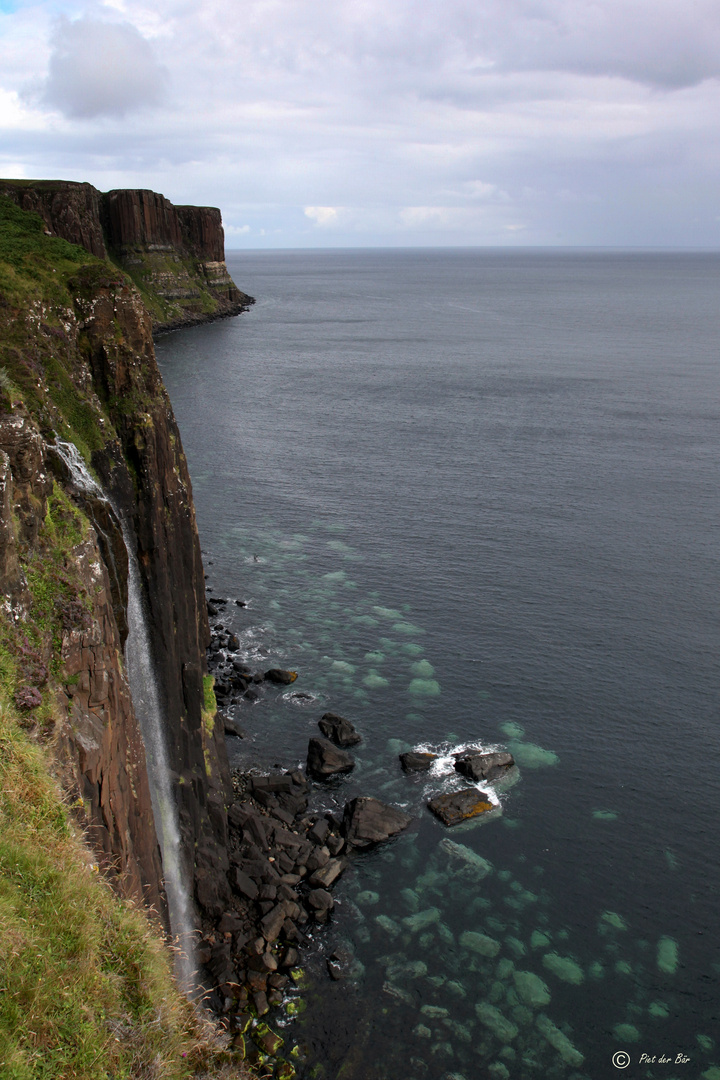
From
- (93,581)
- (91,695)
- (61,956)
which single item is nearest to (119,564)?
(93,581)

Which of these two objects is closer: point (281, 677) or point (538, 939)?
point (538, 939)

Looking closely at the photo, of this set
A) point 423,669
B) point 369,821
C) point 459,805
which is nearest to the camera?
point 369,821

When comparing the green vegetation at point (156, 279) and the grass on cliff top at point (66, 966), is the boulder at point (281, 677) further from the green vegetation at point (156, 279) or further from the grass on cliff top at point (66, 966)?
the green vegetation at point (156, 279)

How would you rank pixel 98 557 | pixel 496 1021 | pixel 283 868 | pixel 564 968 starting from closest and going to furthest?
pixel 98 557, pixel 496 1021, pixel 564 968, pixel 283 868

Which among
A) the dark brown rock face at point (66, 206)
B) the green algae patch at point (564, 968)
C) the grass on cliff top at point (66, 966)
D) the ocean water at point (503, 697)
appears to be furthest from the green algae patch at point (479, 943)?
the dark brown rock face at point (66, 206)

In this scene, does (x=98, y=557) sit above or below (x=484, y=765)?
above

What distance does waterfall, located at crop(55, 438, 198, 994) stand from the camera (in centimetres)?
3094

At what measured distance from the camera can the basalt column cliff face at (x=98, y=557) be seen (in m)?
22.1

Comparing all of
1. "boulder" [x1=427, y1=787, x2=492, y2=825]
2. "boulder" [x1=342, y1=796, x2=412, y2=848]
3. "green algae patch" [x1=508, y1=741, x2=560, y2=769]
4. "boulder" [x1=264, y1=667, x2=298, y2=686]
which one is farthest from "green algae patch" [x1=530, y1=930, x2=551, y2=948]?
"boulder" [x1=264, y1=667, x2=298, y2=686]

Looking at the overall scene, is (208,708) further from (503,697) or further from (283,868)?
(503,697)

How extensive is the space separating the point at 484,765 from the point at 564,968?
1222cm

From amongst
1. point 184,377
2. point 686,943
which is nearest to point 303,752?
point 686,943

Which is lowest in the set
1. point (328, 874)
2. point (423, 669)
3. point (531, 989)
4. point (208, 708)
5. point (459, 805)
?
point (531, 989)

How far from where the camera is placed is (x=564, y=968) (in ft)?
105
